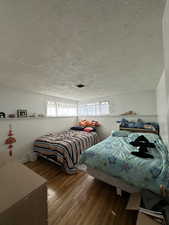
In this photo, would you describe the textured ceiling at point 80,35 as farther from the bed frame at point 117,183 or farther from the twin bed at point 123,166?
the bed frame at point 117,183

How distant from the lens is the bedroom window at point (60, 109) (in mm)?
3756

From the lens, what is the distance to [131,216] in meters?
1.24

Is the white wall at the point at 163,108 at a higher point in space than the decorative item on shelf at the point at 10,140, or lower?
higher

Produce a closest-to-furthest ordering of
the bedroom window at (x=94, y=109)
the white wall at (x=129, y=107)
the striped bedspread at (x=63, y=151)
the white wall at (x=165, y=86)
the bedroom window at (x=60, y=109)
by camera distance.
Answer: the white wall at (x=165, y=86) → the striped bedspread at (x=63, y=151) → the white wall at (x=129, y=107) → the bedroom window at (x=60, y=109) → the bedroom window at (x=94, y=109)

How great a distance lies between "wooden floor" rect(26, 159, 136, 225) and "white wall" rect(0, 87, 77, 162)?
1.29m

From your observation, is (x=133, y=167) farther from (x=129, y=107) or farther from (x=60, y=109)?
(x=60, y=109)

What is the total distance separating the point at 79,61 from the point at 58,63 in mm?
339

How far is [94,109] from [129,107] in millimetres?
1569

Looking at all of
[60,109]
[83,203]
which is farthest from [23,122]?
[83,203]

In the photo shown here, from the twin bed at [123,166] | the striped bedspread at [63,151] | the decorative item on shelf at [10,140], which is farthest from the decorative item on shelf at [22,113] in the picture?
the twin bed at [123,166]

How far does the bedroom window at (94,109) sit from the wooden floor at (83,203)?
2.82m

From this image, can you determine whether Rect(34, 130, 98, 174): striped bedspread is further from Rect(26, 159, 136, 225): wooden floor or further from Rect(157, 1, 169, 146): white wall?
Rect(157, 1, 169, 146): white wall

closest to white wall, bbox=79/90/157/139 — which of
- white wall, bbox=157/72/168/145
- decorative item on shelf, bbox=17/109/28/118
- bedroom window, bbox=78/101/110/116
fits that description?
bedroom window, bbox=78/101/110/116

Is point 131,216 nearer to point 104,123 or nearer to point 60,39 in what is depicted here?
point 60,39
